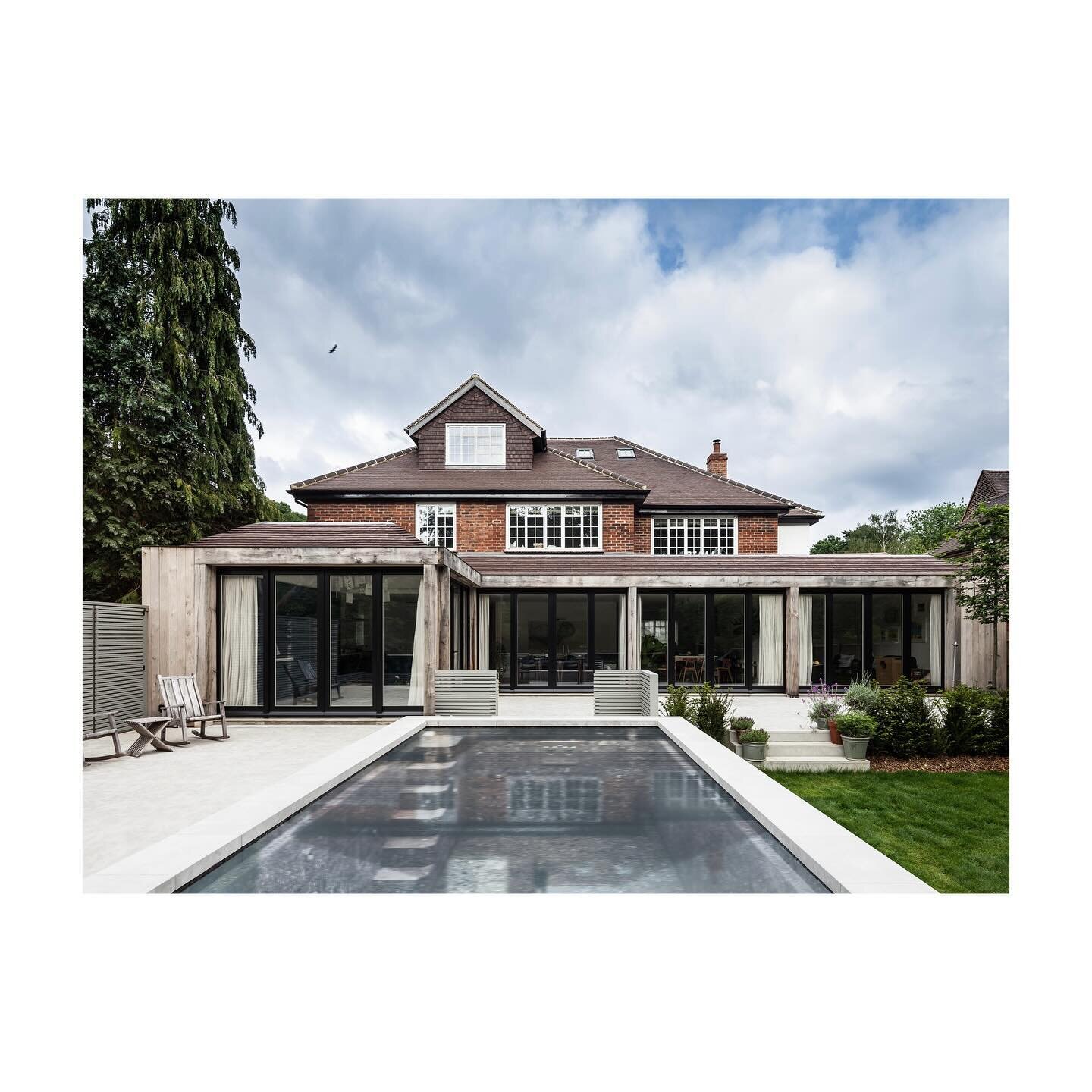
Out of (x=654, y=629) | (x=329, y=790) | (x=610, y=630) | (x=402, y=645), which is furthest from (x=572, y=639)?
(x=329, y=790)

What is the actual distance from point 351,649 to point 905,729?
896 centimetres

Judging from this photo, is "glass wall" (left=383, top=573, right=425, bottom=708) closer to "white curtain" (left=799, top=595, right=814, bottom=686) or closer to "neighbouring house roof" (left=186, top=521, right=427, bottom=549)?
"neighbouring house roof" (left=186, top=521, right=427, bottom=549)

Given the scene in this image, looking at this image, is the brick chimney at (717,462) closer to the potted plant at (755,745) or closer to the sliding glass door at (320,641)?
the potted plant at (755,745)

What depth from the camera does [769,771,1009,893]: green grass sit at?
24.6 feet

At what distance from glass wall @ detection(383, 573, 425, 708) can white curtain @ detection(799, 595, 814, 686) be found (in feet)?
30.5

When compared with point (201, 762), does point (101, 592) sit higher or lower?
higher

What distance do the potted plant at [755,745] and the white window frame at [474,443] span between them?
12.9 meters

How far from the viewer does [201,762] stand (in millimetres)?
8445

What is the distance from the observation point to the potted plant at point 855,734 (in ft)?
35.9

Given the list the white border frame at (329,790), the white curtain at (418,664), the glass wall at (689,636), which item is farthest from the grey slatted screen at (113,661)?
the glass wall at (689,636)
